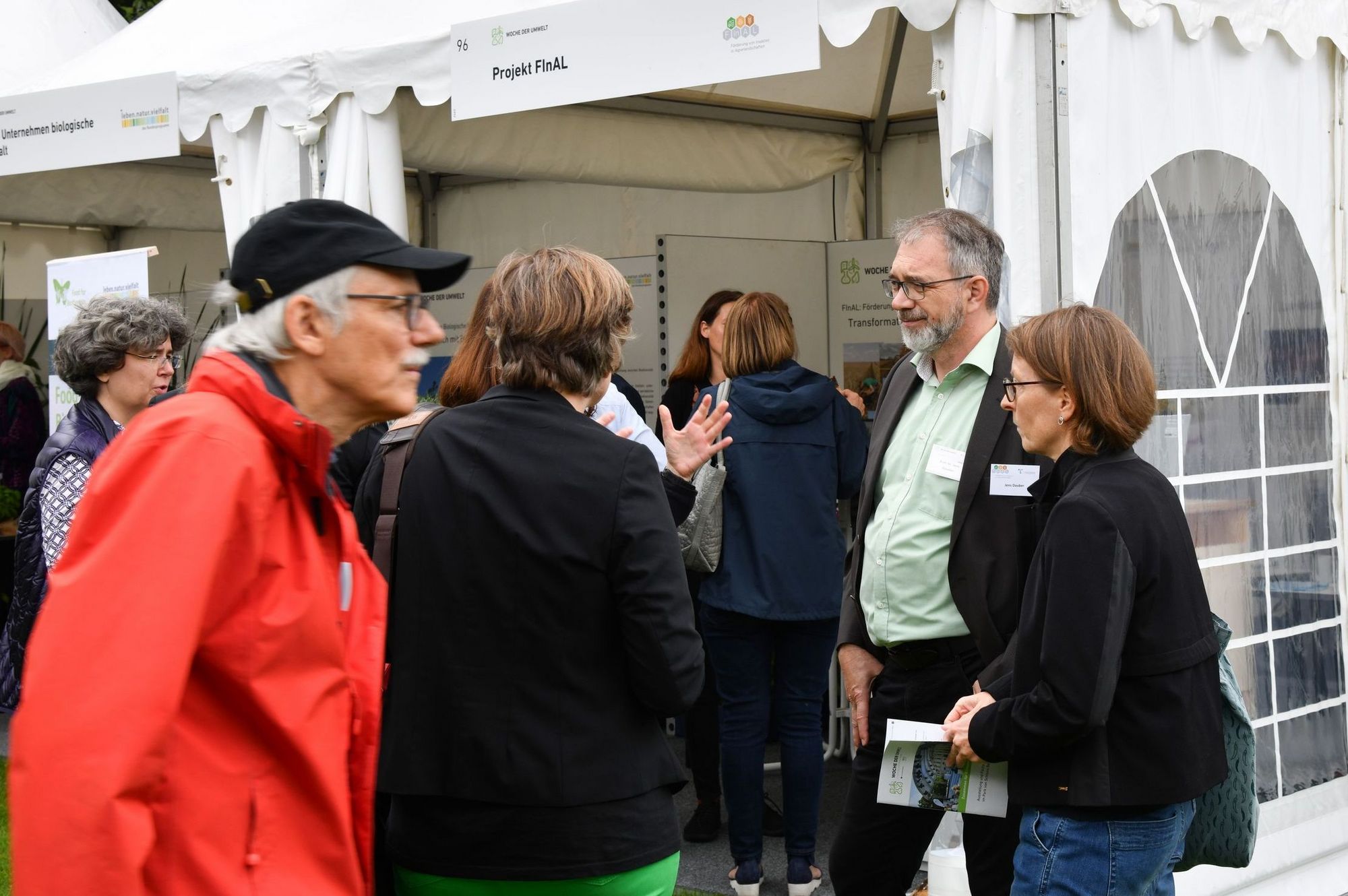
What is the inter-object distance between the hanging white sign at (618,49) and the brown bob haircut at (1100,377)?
4.52 feet

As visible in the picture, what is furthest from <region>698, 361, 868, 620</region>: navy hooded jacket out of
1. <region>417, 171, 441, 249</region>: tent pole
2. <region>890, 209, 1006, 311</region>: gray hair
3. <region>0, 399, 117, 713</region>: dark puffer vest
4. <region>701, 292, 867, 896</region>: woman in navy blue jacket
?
<region>417, 171, 441, 249</region>: tent pole

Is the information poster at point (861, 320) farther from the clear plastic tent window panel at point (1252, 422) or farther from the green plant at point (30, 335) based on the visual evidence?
the green plant at point (30, 335)

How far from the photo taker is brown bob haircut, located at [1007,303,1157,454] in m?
2.46

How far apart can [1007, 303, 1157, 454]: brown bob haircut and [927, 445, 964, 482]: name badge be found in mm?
427

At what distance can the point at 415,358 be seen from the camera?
1.61m

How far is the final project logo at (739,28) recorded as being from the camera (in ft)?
12.3

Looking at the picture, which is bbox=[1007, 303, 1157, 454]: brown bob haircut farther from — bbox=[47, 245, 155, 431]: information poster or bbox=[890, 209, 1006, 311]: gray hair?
bbox=[47, 245, 155, 431]: information poster

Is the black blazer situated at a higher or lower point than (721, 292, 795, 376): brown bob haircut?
lower

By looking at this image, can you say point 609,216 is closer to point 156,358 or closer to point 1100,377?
point 156,358

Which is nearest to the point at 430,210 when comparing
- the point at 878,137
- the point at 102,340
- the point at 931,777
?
the point at 878,137

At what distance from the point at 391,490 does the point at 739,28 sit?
6.63 feet

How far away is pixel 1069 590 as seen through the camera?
233cm

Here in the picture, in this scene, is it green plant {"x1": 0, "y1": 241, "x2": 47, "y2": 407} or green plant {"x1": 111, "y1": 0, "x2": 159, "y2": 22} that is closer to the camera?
green plant {"x1": 0, "y1": 241, "x2": 47, "y2": 407}

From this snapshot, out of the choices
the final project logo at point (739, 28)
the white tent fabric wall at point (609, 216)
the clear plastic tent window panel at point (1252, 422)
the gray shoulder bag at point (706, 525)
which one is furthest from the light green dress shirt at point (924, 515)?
the white tent fabric wall at point (609, 216)
